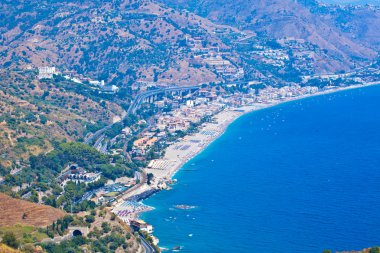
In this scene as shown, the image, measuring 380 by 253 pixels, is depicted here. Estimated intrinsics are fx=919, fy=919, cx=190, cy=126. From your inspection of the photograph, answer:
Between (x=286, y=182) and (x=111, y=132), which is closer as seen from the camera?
(x=286, y=182)

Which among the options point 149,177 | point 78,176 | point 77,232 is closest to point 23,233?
point 77,232

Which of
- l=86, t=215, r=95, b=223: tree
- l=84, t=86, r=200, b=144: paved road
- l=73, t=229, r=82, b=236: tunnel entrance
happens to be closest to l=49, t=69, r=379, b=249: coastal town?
l=84, t=86, r=200, b=144: paved road

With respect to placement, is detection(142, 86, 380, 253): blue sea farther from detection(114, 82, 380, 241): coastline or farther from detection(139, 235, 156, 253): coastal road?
detection(139, 235, 156, 253): coastal road

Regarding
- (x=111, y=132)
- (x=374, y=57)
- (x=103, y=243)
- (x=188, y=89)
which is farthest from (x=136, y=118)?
(x=374, y=57)

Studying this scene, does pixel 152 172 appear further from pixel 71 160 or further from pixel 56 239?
pixel 56 239

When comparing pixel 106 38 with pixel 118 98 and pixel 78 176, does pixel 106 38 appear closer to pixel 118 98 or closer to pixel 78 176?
pixel 118 98

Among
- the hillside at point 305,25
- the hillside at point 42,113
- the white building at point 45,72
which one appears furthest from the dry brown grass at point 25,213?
the hillside at point 305,25
